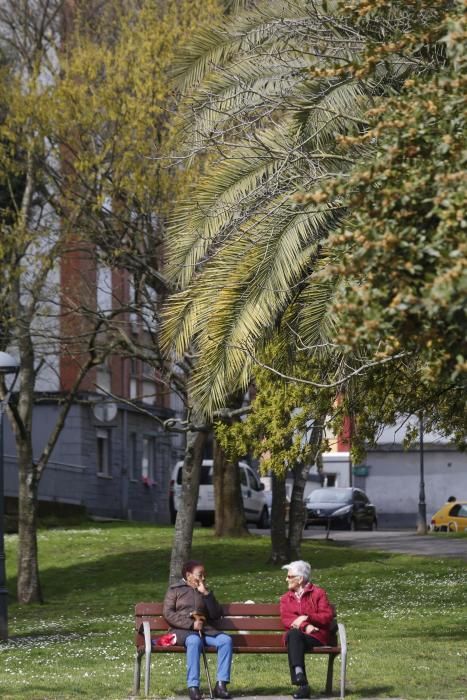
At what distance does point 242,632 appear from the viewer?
1221cm

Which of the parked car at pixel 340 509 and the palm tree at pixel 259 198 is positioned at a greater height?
the palm tree at pixel 259 198

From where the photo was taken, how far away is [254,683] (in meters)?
12.3

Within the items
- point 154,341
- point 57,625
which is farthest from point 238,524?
point 57,625

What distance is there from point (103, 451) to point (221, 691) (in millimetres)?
41488

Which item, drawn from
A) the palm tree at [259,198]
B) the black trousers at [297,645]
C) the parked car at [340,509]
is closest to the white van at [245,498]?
the parked car at [340,509]

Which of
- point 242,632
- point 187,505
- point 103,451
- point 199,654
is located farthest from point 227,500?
point 199,654

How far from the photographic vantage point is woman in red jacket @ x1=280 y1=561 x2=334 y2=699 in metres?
11.4

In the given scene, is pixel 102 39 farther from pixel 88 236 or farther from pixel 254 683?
pixel 254 683

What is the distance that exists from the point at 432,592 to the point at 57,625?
225 inches

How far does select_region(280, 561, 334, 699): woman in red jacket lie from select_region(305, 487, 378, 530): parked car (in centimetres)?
3081

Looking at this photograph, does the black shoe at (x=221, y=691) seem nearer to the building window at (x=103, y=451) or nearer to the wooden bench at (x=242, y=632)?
the wooden bench at (x=242, y=632)

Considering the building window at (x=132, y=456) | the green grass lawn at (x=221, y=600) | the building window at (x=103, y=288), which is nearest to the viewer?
the green grass lawn at (x=221, y=600)

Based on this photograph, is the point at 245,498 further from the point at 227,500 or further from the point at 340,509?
the point at 227,500

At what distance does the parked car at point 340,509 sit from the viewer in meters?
43.8
